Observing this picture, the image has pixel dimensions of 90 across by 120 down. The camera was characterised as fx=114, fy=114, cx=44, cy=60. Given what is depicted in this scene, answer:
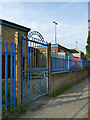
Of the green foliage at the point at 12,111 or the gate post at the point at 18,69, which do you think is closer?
the green foliage at the point at 12,111

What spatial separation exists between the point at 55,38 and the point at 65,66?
801 inches

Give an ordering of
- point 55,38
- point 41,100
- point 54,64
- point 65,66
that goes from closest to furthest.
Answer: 1. point 41,100
2. point 54,64
3. point 65,66
4. point 55,38

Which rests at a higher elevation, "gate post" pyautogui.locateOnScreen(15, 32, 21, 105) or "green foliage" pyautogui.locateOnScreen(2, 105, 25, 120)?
"gate post" pyautogui.locateOnScreen(15, 32, 21, 105)

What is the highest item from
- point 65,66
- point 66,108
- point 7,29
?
point 7,29

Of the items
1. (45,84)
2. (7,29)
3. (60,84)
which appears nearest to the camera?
(45,84)

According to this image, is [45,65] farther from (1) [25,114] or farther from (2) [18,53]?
(1) [25,114]

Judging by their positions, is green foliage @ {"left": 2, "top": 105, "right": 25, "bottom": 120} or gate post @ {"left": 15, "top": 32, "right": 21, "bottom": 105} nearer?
green foliage @ {"left": 2, "top": 105, "right": 25, "bottom": 120}

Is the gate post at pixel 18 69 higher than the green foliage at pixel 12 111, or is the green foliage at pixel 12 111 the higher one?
the gate post at pixel 18 69

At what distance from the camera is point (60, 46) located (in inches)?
885

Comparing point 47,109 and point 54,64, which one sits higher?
point 54,64

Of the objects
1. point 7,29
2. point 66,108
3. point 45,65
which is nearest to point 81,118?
point 66,108

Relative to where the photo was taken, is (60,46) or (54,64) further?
(60,46)

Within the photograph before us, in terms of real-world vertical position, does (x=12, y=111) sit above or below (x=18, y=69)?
below

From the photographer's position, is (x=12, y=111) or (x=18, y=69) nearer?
(x=12, y=111)
